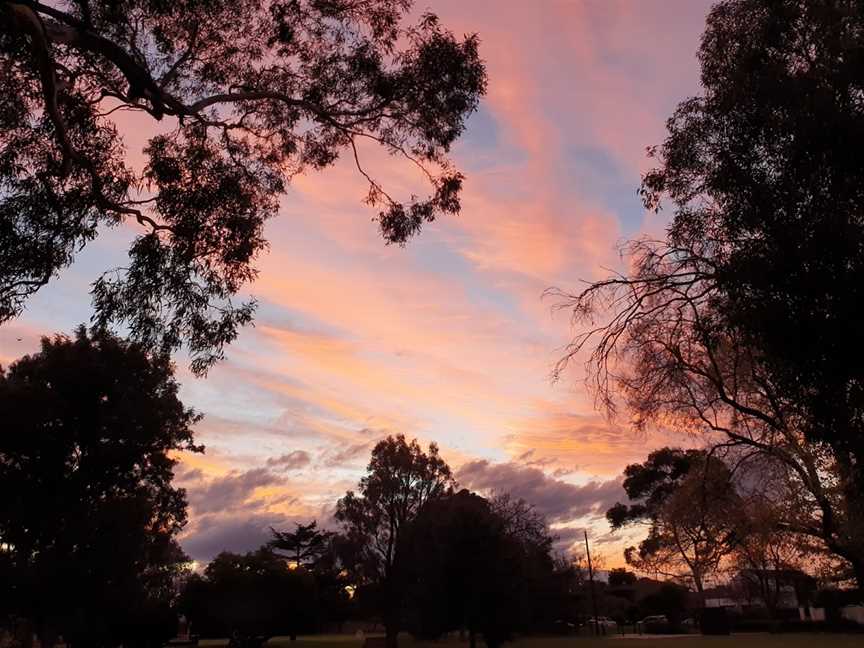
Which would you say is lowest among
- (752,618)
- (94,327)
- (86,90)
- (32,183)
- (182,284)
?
(752,618)

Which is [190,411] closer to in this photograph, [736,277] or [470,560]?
[470,560]

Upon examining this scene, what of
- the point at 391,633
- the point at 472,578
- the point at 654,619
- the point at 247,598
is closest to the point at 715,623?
the point at 654,619

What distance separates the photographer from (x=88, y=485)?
91.8 ft

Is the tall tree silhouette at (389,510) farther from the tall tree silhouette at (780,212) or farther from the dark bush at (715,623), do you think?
the tall tree silhouette at (780,212)

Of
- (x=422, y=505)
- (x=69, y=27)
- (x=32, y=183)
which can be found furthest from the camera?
(x=422, y=505)

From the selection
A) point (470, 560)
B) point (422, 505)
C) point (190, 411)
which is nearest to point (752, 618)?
point (422, 505)

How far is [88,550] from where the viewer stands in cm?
2552

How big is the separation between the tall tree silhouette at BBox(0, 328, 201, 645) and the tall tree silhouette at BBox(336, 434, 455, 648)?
53.5 ft

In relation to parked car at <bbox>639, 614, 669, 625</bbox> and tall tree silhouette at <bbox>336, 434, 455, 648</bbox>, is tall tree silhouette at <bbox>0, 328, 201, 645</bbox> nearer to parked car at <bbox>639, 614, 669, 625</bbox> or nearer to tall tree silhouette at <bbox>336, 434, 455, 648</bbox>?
tall tree silhouette at <bbox>336, 434, 455, 648</bbox>

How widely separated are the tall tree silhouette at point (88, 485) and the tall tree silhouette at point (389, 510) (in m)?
16.3

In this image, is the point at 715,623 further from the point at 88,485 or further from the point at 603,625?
the point at 88,485

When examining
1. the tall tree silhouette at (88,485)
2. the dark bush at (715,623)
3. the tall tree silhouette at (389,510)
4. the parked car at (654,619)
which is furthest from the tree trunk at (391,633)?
the parked car at (654,619)

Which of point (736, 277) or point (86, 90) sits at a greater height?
point (86, 90)

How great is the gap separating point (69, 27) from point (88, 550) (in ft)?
68.5
